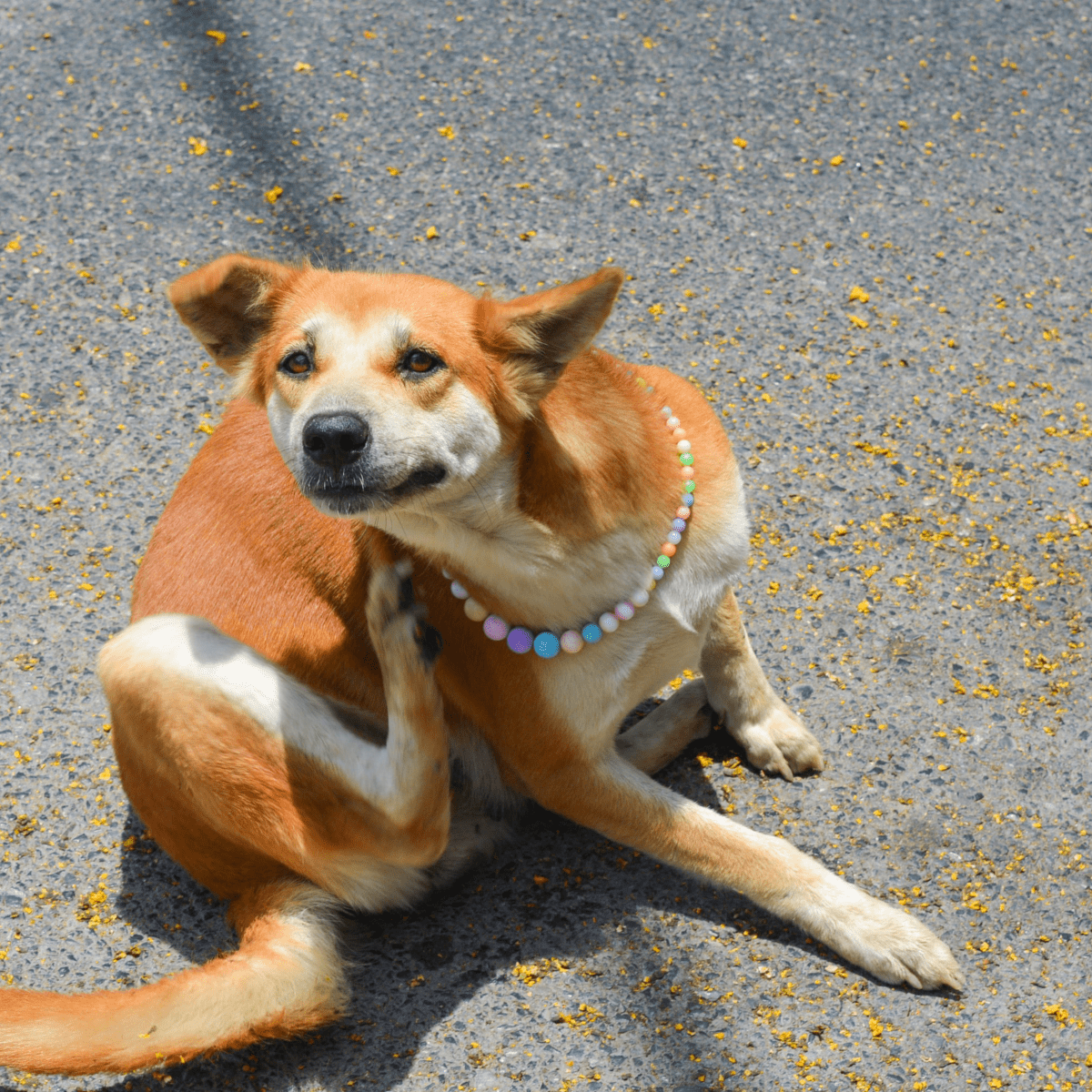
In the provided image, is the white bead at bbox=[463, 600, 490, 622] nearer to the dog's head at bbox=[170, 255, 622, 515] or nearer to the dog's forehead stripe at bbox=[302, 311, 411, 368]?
the dog's head at bbox=[170, 255, 622, 515]

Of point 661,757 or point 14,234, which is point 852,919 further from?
point 14,234

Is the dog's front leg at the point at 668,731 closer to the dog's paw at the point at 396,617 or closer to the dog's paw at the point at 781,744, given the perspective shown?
the dog's paw at the point at 781,744

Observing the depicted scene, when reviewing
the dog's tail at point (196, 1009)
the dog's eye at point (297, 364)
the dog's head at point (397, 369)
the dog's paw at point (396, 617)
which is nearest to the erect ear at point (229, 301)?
the dog's head at point (397, 369)

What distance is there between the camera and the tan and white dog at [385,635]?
2166mm

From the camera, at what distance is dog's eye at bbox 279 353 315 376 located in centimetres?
219

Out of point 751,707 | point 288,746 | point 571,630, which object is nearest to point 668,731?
point 751,707

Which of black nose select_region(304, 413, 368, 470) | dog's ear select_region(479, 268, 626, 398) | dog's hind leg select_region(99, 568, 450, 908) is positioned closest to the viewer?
black nose select_region(304, 413, 368, 470)

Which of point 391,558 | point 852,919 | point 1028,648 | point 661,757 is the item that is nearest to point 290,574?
point 391,558

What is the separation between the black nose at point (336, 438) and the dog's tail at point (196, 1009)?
1.10 metres

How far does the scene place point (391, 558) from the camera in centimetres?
247

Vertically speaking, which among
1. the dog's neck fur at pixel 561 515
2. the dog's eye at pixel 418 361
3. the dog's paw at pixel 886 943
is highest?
the dog's eye at pixel 418 361

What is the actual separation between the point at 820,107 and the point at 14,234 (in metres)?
3.17

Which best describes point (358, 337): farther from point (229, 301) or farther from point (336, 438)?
point (229, 301)

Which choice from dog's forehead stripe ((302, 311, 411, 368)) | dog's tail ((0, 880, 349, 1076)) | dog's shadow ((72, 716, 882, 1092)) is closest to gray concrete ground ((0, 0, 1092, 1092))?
dog's shadow ((72, 716, 882, 1092))
